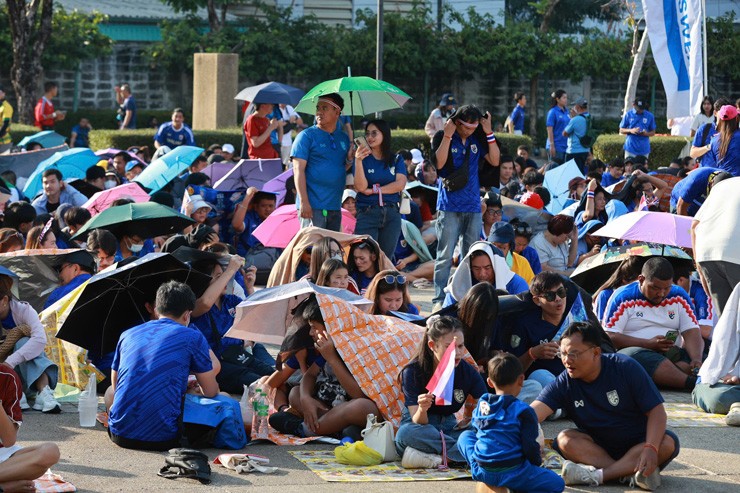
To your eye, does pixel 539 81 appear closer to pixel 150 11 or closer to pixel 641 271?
pixel 150 11

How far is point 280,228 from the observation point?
1162 centimetres

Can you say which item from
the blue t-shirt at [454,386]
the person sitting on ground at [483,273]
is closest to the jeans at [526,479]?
the blue t-shirt at [454,386]

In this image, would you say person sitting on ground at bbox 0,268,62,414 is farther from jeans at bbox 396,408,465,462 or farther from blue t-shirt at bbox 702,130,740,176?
blue t-shirt at bbox 702,130,740,176

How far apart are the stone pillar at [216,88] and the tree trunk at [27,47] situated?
214 inches

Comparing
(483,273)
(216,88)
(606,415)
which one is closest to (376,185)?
(483,273)

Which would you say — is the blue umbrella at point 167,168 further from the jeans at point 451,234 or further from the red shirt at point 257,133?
the jeans at point 451,234

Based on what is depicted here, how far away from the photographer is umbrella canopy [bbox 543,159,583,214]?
15.1 m

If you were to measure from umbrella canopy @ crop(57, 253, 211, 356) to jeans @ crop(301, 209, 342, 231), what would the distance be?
9.65 ft

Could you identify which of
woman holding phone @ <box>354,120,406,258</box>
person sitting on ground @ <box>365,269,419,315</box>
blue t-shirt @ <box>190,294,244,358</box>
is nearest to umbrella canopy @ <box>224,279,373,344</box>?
person sitting on ground @ <box>365,269,419,315</box>

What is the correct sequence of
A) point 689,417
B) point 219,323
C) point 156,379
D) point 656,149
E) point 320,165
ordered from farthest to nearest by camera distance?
point 656,149 < point 320,165 < point 219,323 < point 689,417 < point 156,379

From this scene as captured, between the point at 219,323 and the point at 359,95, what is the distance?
4.57m

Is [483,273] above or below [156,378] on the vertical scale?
above

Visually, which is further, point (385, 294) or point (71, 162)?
point (71, 162)

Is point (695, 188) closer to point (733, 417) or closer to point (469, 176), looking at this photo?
point (469, 176)
